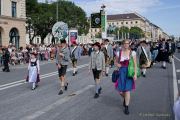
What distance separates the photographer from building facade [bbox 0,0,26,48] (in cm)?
4844

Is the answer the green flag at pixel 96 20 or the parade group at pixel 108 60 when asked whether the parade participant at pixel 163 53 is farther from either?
the green flag at pixel 96 20

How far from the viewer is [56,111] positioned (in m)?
10.2

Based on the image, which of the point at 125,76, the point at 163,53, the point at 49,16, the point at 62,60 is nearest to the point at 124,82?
the point at 125,76

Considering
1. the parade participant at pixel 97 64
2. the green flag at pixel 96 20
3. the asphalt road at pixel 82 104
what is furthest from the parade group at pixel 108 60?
the green flag at pixel 96 20

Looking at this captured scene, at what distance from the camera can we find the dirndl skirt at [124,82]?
32.9 ft

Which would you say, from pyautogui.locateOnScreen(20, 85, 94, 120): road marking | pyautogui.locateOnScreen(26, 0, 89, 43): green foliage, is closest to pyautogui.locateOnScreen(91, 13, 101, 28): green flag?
pyautogui.locateOnScreen(20, 85, 94, 120): road marking

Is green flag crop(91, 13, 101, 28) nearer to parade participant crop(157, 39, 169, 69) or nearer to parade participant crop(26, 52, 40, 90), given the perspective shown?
parade participant crop(157, 39, 169, 69)

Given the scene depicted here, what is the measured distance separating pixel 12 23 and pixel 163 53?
27.6 metres

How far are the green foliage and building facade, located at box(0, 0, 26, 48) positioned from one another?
22.8 metres

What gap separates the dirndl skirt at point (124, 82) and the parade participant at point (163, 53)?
16.7m

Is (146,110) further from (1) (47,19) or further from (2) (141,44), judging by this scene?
(1) (47,19)

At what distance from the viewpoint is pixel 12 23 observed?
165 feet

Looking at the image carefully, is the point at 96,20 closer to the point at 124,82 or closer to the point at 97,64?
the point at 97,64

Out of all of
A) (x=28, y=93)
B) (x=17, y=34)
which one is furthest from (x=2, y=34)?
(x=28, y=93)
